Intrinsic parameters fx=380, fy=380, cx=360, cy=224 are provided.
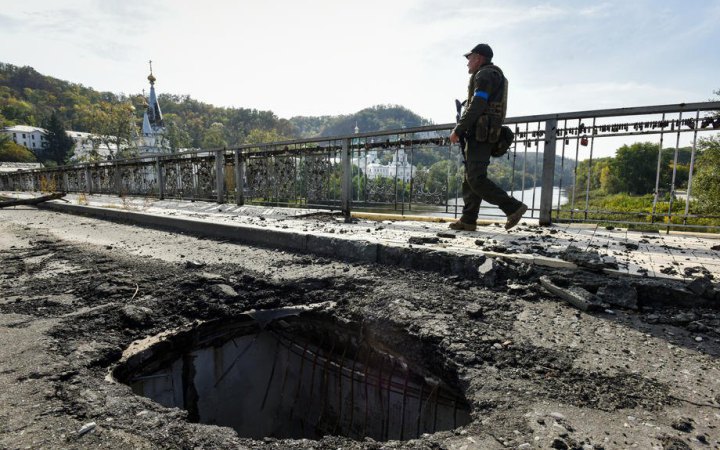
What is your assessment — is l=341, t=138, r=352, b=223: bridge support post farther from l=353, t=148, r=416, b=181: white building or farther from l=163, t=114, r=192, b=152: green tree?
l=163, t=114, r=192, b=152: green tree

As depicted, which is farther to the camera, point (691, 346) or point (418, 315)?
point (418, 315)

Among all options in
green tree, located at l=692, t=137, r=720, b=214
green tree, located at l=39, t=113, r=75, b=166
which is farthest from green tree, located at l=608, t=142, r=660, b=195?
green tree, located at l=39, t=113, r=75, b=166

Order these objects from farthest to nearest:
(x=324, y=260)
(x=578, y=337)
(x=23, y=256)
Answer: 1. (x=23, y=256)
2. (x=324, y=260)
3. (x=578, y=337)

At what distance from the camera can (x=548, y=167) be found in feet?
17.3

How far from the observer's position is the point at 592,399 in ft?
5.85

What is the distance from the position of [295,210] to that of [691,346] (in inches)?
279

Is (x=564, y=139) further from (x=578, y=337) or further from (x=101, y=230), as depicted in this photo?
(x=101, y=230)

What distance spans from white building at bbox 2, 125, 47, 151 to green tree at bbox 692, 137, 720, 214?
106 metres

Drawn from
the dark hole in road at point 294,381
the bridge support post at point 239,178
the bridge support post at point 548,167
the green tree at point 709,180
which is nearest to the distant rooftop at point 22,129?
the bridge support post at point 239,178

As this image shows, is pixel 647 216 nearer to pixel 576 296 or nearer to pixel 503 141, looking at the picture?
pixel 503 141

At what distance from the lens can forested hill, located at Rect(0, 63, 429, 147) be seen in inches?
3558

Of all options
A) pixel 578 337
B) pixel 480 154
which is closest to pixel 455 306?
pixel 578 337

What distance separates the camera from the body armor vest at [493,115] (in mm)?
4508

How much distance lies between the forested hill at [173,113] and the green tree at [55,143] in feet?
29.1
